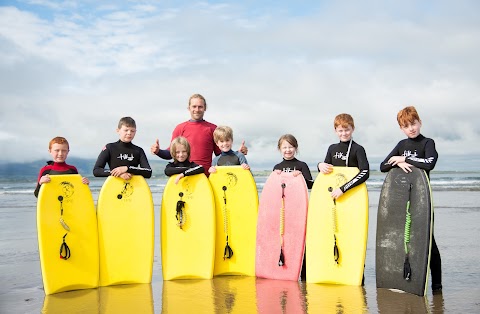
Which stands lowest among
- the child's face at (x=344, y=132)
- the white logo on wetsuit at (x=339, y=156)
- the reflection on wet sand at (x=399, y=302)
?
the reflection on wet sand at (x=399, y=302)

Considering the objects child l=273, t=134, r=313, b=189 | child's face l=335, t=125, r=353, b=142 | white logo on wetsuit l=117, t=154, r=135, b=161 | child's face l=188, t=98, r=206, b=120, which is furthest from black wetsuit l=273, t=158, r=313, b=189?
Result: white logo on wetsuit l=117, t=154, r=135, b=161

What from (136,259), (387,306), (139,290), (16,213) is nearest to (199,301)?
(139,290)

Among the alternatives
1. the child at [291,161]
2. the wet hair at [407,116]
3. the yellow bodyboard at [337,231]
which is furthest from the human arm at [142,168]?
the wet hair at [407,116]

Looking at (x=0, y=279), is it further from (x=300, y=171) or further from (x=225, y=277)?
(x=300, y=171)

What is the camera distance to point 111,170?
16.9 ft

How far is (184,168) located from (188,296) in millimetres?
1353

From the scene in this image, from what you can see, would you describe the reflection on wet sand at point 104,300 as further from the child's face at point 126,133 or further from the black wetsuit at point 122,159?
the child's face at point 126,133

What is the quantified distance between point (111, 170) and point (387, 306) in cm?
290

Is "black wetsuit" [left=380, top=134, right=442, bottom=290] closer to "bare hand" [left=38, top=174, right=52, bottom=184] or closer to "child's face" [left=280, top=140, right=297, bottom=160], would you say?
"child's face" [left=280, top=140, right=297, bottom=160]

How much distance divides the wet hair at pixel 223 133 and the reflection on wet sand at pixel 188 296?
1483 mm

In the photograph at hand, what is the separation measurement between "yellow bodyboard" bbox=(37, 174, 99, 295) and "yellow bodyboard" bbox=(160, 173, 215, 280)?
2.36 feet

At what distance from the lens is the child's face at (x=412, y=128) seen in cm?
455

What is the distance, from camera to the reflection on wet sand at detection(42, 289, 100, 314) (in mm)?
4199

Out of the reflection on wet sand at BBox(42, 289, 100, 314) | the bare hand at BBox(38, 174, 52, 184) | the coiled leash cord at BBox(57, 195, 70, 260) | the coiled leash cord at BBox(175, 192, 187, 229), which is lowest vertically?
the reflection on wet sand at BBox(42, 289, 100, 314)
